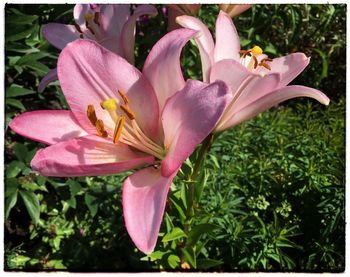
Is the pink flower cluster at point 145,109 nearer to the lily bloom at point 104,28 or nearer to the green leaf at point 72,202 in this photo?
the lily bloom at point 104,28

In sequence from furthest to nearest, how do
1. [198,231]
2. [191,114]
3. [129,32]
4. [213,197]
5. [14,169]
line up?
[14,169] < [213,197] < [198,231] < [129,32] < [191,114]

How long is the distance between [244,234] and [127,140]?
0.52 meters

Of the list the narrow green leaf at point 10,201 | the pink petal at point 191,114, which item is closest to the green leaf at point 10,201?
the narrow green leaf at point 10,201

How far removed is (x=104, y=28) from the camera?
0.63 meters

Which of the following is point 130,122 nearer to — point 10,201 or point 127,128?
point 127,128

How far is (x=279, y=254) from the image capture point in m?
0.94

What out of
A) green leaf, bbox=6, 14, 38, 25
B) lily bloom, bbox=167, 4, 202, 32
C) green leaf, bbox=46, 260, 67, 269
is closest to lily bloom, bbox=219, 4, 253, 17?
lily bloom, bbox=167, 4, 202, 32

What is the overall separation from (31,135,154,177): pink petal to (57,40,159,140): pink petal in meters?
0.02

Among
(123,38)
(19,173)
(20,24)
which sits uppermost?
(123,38)

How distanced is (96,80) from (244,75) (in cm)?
17

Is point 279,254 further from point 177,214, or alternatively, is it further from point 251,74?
point 251,74

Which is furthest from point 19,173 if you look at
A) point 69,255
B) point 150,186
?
point 150,186

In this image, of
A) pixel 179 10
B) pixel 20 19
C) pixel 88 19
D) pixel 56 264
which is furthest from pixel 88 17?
pixel 56 264

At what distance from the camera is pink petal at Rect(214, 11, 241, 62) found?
0.58 meters
